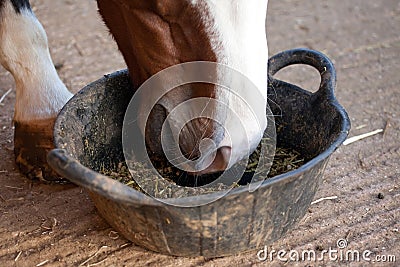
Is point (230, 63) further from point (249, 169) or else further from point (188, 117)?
point (249, 169)

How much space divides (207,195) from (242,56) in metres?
0.34

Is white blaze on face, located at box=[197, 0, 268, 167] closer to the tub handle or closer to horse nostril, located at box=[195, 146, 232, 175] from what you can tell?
horse nostril, located at box=[195, 146, 232, 175]

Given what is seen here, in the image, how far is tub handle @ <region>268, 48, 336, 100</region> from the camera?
162 centimetres

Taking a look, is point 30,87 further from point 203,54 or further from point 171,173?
point 203,54

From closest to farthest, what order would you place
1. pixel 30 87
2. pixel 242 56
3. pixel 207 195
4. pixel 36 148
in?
pixel 207 195 → pixel 242 56 → pixel 36 148 → pixel 30 87

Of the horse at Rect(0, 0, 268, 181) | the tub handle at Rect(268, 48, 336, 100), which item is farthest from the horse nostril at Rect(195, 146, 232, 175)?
the tub handle at Rect(268, 48, 336, 100)

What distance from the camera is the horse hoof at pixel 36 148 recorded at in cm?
177

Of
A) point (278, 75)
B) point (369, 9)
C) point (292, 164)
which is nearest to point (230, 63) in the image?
point (292, 164)

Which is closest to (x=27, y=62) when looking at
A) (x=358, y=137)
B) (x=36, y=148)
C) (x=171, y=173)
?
(x=36, y=148)

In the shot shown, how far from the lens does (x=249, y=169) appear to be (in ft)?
5.25

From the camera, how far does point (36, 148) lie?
1.78m

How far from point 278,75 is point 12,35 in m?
1.04

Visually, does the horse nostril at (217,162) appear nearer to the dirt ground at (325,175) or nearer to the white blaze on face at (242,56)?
the white blaze on face at (242,56)

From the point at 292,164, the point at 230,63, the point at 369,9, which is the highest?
the point at 230,63
